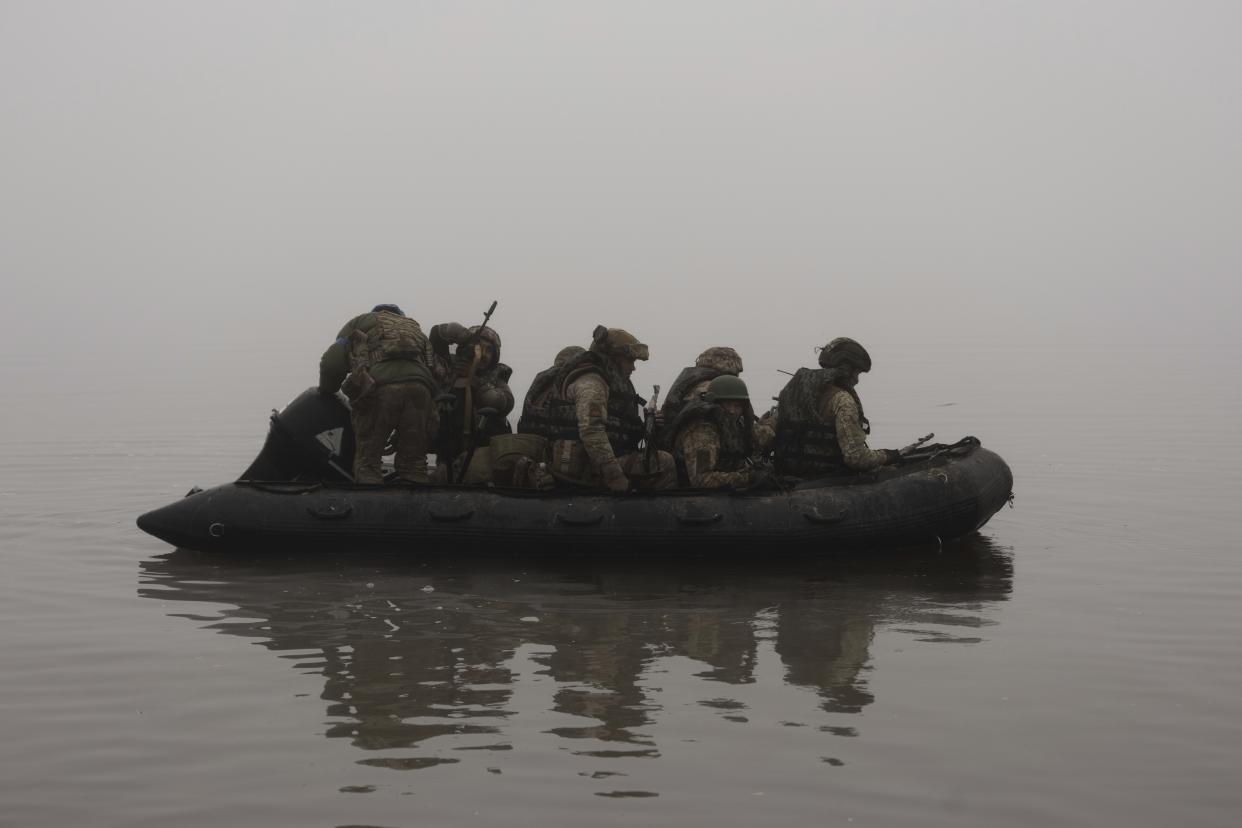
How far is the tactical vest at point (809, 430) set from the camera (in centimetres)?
1088

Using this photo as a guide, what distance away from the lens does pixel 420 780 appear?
611 cm

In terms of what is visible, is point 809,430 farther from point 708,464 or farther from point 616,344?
point 616,344

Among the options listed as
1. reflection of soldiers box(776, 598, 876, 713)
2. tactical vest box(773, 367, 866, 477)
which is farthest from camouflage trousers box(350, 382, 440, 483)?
reflection of soldiers box(776, 598, 876, 713)

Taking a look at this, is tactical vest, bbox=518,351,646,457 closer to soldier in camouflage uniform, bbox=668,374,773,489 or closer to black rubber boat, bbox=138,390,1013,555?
soldier in camouflage uniform, bbox=668,374,773,489

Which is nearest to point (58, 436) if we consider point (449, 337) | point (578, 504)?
point (449, 337)

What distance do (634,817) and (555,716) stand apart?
133 cm

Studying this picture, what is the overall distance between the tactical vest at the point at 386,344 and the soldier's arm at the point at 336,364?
2.0 inches

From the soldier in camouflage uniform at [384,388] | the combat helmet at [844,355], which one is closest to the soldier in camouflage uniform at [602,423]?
the soldier in camouflage uniform at [384,388]

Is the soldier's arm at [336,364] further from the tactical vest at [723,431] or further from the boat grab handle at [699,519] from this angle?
the boat grab handle at [699,519]

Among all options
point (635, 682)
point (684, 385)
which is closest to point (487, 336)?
point (684, 385)

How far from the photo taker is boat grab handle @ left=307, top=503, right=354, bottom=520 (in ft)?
35.3

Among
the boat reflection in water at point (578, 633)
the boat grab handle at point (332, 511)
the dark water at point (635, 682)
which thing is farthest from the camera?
the boat grab handle at point (332, 511)

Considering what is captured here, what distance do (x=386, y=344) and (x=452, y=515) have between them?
4.88 feet

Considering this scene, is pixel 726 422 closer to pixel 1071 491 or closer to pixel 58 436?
pixel 1071 491
